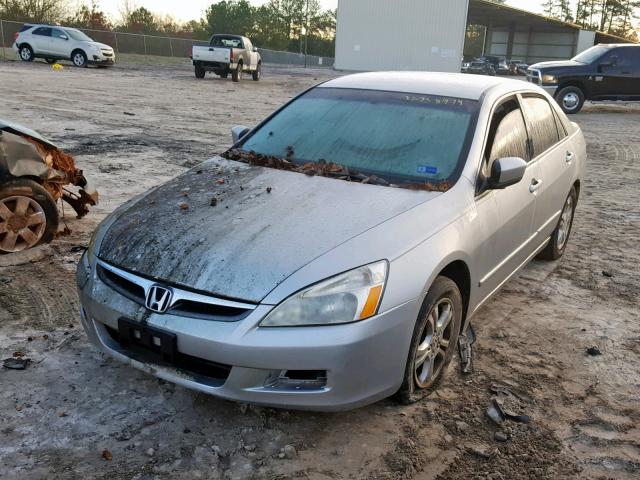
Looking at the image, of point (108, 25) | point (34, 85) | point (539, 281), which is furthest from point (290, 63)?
point (539, 281)

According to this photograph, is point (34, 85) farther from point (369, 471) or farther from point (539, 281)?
point (369, 471)

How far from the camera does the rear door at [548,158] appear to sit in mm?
4574

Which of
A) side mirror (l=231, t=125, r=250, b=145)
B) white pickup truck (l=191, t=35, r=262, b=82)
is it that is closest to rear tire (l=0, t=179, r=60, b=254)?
side mirror (l=231, t=125, r=250, b=145)

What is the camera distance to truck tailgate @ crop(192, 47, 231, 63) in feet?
83.6

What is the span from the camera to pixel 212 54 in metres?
25.7

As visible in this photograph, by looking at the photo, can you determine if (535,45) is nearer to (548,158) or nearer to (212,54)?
(212,54)

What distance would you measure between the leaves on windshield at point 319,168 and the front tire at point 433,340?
594mm

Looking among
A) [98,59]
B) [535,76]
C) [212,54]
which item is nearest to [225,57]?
[212,54]

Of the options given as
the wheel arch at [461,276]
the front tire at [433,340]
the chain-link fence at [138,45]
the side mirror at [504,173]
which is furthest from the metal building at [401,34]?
the front tire at [433,340]

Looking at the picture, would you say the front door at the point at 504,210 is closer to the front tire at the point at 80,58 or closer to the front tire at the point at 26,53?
the front tire at the point at 80,58

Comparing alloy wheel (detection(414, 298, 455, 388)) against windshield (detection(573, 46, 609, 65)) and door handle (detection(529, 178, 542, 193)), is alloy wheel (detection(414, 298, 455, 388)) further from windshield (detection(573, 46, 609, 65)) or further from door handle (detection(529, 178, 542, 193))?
windshield (detection(573, 46, 609, 65))

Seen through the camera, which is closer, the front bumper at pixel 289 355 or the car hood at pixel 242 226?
the front bumper at pixel 289 355

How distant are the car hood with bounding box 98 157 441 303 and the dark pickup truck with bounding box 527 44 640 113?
17002 millimetres

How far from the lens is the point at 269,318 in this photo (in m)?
2.61
